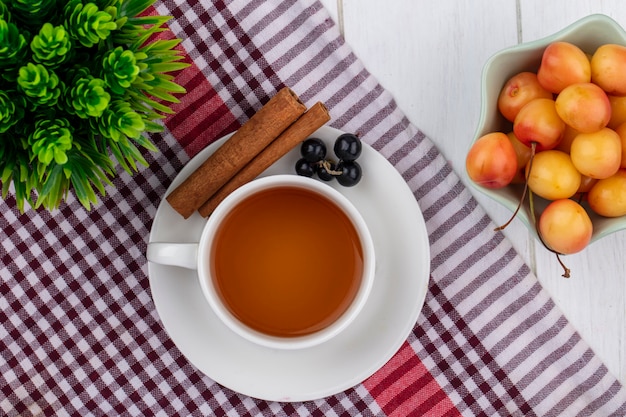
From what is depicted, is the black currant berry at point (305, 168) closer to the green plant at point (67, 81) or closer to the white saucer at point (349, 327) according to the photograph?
the white saucer at point (349, 327)

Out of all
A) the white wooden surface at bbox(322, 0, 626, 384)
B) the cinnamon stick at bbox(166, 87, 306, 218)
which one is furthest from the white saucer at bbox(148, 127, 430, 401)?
the white wooden surface at bbox(322, 0, 626, 384)

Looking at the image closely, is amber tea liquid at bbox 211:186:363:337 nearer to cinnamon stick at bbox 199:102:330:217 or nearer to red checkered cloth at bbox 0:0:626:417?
cinnamon stick at bbox 199:102:330:217

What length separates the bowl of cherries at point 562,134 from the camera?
0.87 metres

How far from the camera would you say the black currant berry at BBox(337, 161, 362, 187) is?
927mm

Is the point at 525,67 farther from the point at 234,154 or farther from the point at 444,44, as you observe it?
the point at 234,154

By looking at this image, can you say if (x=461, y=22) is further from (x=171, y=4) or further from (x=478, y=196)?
(x=171, y=4)

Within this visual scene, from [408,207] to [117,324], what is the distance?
1.45 feet

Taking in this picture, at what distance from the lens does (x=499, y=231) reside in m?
1.04

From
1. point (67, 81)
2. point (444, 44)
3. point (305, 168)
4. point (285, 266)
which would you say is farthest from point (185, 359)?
point (444, 44)

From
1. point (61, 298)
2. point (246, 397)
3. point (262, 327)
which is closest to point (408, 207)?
point (262, 327)

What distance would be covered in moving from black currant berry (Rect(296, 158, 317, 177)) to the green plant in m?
0.21

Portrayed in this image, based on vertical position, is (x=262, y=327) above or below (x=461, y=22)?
below

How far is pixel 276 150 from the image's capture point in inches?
37.4

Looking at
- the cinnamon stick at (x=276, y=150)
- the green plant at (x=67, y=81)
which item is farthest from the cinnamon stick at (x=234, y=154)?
the green plant at (x=67, y=81)
